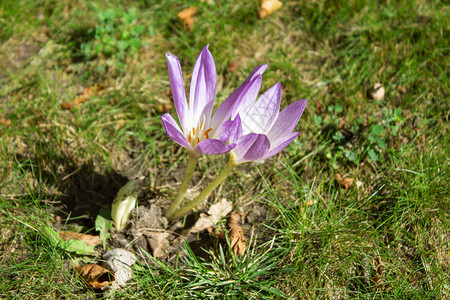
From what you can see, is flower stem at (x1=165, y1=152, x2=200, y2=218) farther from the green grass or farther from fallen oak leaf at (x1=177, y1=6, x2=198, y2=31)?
fallen oak leaf at (x1=177, y1=6, x2=198, y2=31)

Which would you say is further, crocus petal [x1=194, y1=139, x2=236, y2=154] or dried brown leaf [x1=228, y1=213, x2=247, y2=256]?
dried brown leaf [x1=228, y1=213, x2=247, y2=256]

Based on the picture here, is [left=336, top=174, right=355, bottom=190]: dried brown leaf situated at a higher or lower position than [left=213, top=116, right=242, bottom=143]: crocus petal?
lower

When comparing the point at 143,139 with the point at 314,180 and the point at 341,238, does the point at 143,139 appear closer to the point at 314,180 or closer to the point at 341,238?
the point at 314,180

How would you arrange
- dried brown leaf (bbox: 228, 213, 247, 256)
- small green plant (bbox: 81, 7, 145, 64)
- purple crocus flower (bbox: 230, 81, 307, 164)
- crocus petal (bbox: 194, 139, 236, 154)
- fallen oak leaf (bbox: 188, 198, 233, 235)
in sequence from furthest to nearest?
small green plant (bbox: 81, 7, 145, 64) < fallen oak leaf (bbox: 188, 198, 233, 235) < dried brown leaf (bbox: 228, 213, 247, 256) < purple crocus flower (bbox: 230, 81, 307, 164) < crocus petal (bbox: 194, 139, 236, 154)

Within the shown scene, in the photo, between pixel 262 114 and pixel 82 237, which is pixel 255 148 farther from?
pixel 82 237

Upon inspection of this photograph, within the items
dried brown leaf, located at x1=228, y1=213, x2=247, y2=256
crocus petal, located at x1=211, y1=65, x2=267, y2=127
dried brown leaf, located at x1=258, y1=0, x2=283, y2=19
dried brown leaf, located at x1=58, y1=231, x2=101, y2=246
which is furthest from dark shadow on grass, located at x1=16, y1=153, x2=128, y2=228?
dried brown leaf, located at x1=258, y1=0, x2=283, y2=19

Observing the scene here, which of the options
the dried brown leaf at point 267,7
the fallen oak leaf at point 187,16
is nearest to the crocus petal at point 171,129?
the fallen oak leaf at point 187,16

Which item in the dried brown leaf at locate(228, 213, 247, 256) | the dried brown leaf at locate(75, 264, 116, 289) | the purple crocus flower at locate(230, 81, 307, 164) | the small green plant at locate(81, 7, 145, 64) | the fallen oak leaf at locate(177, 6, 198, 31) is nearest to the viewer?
the purple crocus flower at locate(230, 81, 307, 164)
